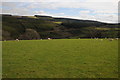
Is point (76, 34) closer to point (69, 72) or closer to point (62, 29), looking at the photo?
point (62, 29)

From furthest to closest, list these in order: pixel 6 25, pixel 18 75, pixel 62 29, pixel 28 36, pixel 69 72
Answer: pixel 62 29
pixel 6 25
pixel 28 36
pixel 69 72
pixel 18 75

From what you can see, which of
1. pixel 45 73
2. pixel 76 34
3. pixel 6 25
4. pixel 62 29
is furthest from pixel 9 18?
pixel 45 73

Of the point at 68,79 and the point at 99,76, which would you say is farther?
the point at 99,76

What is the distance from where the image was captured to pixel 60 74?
40.8 feet

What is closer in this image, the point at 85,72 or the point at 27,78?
the point at 27,78

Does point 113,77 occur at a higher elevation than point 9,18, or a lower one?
lower

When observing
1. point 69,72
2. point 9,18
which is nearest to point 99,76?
point 69,72

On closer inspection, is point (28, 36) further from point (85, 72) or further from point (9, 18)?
point (85, 72)

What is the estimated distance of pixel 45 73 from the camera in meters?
12.7

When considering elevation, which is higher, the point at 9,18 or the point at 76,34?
the point at 9,18

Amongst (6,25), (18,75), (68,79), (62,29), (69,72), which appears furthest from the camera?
(62,29)

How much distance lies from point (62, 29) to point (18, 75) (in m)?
157

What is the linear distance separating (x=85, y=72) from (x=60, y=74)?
2011mm

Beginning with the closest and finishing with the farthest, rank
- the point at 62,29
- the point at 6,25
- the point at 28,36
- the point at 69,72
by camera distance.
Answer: the point at 69,72, the point at 28,36, the point at 6,25, the point at 62,29
